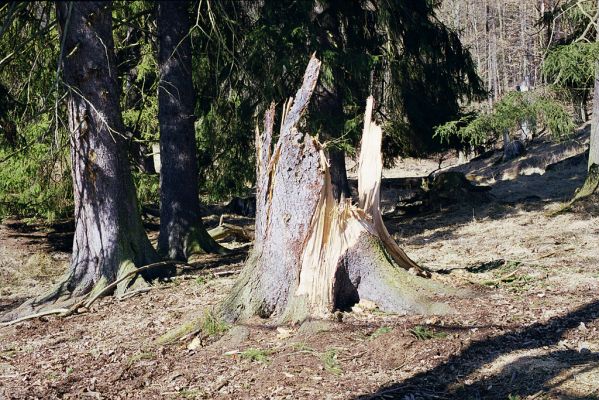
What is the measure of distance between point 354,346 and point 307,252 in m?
1.16

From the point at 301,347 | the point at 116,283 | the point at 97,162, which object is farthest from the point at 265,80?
the point at 301,347

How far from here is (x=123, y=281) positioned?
9633 mm

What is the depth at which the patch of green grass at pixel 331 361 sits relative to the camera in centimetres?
582

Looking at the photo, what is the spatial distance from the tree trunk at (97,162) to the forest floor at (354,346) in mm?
658

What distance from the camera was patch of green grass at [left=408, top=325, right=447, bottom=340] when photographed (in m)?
6.22

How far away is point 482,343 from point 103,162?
563cm

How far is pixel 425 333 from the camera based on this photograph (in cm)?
625

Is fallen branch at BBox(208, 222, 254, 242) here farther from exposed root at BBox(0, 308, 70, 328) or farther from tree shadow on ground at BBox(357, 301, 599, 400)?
tree shadow on ground at BBox(357, 301, 599, 400)

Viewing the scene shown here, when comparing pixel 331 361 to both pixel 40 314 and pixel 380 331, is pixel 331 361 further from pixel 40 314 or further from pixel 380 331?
pixel 40 314

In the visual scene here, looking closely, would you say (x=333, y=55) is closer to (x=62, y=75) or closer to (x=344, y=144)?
(x=344, y=144)

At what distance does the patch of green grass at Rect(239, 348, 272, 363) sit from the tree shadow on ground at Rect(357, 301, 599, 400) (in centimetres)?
120

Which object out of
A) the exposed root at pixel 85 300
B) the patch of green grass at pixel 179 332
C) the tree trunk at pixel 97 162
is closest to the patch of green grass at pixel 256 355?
the patch of green grass at pixel 179 332

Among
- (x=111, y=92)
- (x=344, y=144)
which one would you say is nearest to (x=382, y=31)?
(x=344, y=144)

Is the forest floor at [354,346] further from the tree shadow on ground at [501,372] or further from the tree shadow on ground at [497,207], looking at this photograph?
the tree shadow on ground at [497,207]
